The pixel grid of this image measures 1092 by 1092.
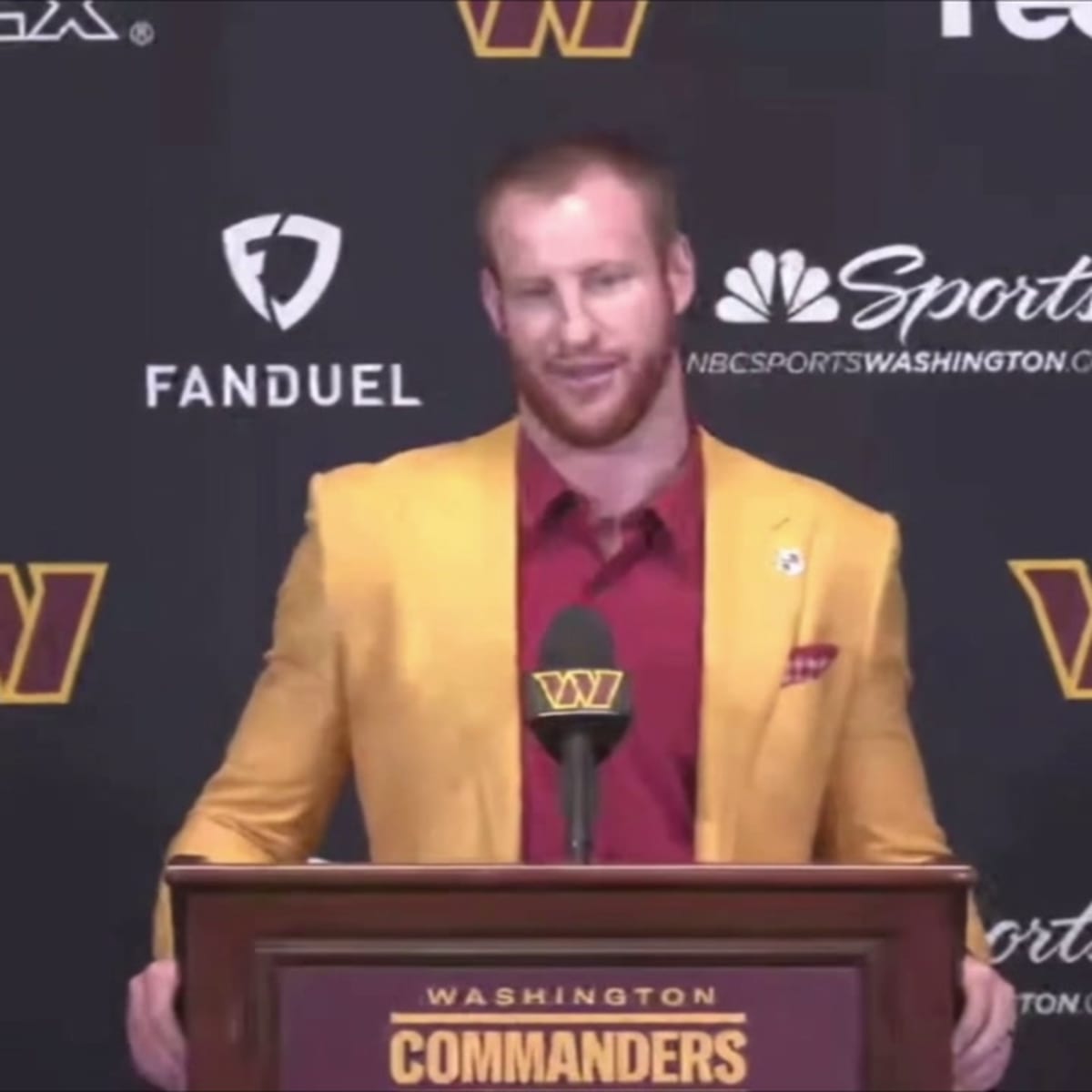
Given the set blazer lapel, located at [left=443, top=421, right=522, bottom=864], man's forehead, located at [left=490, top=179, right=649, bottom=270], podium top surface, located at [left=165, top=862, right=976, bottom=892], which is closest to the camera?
podium top surface, located at [left=165, top=862, right=976, bottom=892]

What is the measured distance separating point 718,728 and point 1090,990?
1.94 feet

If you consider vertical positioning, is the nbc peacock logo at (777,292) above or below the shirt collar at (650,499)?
above

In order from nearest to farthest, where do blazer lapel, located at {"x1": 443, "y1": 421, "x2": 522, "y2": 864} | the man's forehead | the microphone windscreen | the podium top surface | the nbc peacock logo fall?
1. the podium top surface
2. the microphone windscreen
3. blazer lapel, located at {"x1": 443, "y1": 421, "x2": 522, "y2": 864}
4. the man's forehead
5. the nbc peacock logo

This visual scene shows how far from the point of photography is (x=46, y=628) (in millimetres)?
2973

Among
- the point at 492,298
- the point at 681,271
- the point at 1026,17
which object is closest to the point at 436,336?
the point at 492,298

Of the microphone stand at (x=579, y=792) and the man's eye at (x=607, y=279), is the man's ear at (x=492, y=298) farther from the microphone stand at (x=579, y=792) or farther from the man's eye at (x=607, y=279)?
the microphone stand at (x=579, y=792)

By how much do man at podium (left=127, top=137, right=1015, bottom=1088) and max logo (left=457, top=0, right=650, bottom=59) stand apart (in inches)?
5.3

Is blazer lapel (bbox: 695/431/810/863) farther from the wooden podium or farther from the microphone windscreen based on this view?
the wooden podium

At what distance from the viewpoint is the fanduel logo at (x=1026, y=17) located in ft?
9.93

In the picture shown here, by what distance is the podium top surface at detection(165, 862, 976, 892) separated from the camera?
6.23 feet

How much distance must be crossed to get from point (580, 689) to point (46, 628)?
118cm

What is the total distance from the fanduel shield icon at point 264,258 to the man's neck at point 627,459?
312 millimetres

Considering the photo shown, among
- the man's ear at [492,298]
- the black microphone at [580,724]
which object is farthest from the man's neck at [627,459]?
the black microphone at [580,724]

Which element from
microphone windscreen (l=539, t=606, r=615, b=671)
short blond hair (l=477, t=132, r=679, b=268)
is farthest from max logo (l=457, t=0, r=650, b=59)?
microphone windscreen (l=539, t=606, r=615, b=671)
